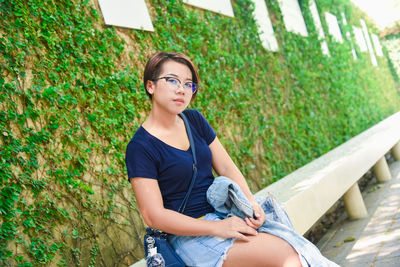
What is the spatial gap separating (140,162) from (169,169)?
15cm

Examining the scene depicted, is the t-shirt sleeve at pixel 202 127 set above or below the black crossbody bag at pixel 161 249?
above

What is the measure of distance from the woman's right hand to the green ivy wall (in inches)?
54.2

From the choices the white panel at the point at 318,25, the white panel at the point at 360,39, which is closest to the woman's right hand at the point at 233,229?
the white panel at the point at 318,25

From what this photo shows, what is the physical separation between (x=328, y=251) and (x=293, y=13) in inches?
188

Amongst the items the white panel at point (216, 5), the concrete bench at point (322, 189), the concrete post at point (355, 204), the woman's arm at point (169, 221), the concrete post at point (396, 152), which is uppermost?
the white panel at point (216, 5)

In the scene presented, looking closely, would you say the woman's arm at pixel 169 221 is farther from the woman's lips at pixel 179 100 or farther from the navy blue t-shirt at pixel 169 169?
the woman's lips at pixel 179 100

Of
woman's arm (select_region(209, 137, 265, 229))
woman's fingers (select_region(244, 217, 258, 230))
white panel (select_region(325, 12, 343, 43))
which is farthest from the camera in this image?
white panel (select_region(325, 12, 343, 43))

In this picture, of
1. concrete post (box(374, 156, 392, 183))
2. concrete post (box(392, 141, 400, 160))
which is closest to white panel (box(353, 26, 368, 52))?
concrete post (box(392, 141, 400, 160))

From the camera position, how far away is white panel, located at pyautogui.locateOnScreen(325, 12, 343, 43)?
8.82 m

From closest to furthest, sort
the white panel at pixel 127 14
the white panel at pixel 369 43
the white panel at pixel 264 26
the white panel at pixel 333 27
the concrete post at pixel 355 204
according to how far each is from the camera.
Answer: the white panel at pixel 127 14, the concrete post at pixel 355 204, the white panel at pixel 264 26, the white panel at pixel 333 27, the white panel at pixel 369 43

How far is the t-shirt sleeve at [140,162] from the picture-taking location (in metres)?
1.68

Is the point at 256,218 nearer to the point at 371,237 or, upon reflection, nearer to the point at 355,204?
the point at 371,237

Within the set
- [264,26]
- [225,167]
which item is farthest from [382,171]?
[225,167]

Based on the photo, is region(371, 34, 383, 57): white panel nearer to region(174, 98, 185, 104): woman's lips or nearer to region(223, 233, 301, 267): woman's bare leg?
region(174, 98, 185, 104): woman's lips
